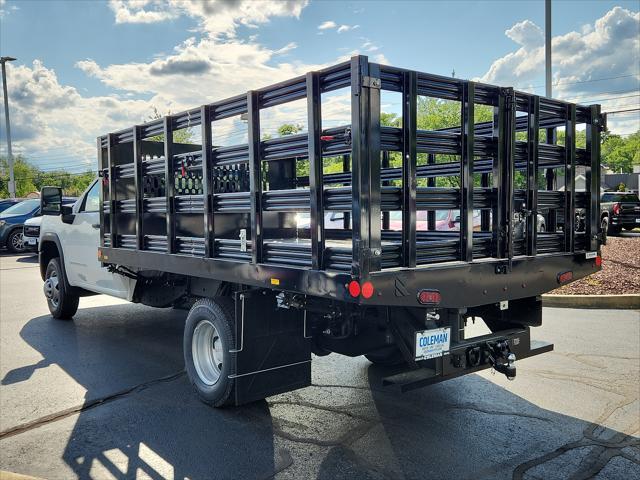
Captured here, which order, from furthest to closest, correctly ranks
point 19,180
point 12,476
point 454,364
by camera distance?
point 19,180 → point 454,364 → point 12,476

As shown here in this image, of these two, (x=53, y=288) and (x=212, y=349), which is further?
(x=53, y=288)

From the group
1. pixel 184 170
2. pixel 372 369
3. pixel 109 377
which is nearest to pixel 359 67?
pixel 184 170

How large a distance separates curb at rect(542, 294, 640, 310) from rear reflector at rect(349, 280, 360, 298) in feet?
21.7

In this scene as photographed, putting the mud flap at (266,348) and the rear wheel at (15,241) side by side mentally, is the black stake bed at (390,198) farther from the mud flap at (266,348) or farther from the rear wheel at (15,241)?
the rear wheel at (15,241)

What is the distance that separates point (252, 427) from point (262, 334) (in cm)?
69

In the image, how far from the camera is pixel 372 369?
570 cm

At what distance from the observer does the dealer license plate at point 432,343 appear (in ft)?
12.0

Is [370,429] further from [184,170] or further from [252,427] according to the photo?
[184,170]

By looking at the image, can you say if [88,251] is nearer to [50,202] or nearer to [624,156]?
[50,202]

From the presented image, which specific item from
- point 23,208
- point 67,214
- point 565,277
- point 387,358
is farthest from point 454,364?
point 23,208

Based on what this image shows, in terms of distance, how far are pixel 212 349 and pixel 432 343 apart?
2060mm

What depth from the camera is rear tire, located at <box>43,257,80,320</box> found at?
8.05m

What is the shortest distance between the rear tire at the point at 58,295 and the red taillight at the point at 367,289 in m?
6.11

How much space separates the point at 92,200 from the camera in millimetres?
7344
